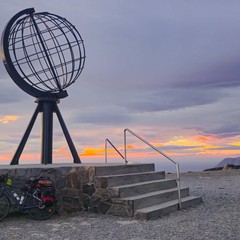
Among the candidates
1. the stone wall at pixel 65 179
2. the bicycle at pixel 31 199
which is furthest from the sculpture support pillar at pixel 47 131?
the bicycle at pixel 31 199

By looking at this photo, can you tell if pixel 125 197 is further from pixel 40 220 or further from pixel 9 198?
pixel 9 198

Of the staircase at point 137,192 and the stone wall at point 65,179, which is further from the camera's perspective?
the stone wall at point 65,179

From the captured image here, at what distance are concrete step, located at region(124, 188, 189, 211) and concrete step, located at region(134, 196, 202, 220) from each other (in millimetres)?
115

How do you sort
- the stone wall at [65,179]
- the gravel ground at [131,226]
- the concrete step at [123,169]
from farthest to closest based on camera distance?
the concrete step at [123,169], the stone wall at [65,179], the gravel ground at [131,226]

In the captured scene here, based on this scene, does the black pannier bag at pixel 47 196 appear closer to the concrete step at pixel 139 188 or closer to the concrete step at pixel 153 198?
the concrete step at pixel 139 188

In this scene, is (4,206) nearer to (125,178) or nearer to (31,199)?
(31,199)

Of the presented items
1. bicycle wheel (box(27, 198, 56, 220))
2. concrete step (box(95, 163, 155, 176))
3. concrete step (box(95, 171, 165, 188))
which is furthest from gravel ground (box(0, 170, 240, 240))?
concrete step (box(95, 163, 155, 176))

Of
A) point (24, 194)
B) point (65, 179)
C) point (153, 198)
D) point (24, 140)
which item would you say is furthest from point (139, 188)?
point (24, 140)

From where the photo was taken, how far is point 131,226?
5.84 metres

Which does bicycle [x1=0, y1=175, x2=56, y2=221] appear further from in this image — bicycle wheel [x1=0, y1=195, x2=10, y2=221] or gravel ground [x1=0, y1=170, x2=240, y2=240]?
gravel ground [x1=0, y1=170, x2=240, y2=240]

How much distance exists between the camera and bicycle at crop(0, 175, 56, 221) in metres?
6.71

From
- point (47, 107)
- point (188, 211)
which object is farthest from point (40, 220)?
point (47, 107)

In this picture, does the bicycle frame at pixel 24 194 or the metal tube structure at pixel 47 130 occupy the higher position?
the metal tube structure at pixel 47 130

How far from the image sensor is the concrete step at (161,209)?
21.1 ft
